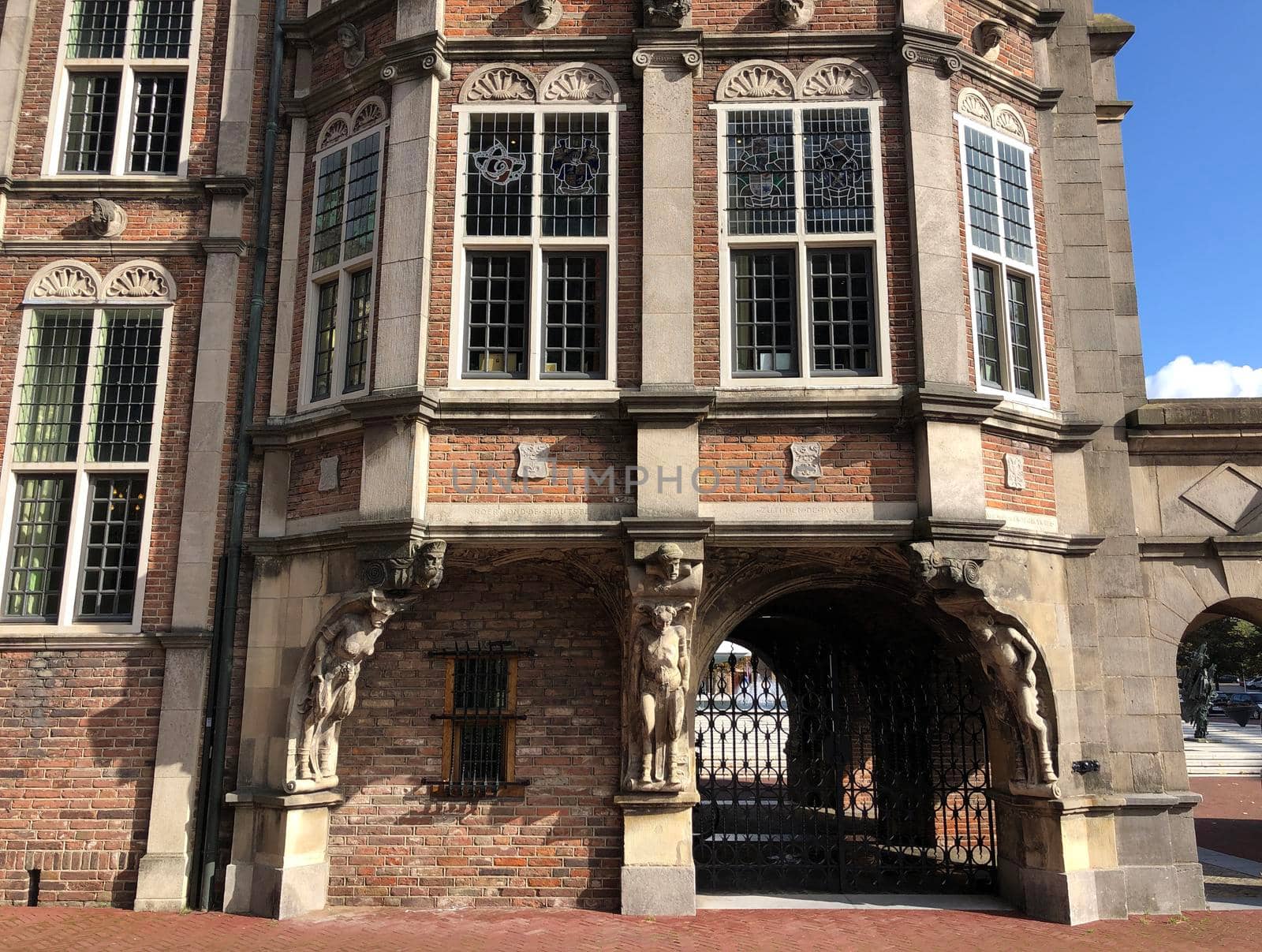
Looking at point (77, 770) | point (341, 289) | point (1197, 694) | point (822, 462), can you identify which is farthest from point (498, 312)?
point (1197, 694)

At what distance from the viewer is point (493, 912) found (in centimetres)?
999

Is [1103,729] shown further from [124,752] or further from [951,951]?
[124,752]

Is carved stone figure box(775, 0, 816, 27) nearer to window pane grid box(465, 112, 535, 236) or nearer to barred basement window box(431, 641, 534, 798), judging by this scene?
window pane grid box(465, 112, 535, 236)

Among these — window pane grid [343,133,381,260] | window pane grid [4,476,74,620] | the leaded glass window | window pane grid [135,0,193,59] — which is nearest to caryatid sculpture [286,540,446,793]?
window pane grid [4,476,74,620]

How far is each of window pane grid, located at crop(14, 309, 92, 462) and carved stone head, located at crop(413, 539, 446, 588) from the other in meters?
4.87

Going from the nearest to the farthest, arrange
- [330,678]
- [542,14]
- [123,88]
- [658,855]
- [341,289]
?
[658,855], [330,678], [542,14], [341,289], [123,88]

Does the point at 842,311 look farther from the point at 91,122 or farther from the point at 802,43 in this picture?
the point at 91,122

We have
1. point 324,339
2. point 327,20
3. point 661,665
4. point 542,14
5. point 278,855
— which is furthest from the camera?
point 327,20

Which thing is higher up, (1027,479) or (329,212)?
(329,212)

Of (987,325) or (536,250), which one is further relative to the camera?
(987,325)

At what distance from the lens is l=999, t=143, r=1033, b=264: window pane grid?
1138cm

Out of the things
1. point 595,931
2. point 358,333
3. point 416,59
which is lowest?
point 595,931

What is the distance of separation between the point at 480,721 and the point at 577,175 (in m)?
6.14

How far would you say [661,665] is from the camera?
9.73 metres
